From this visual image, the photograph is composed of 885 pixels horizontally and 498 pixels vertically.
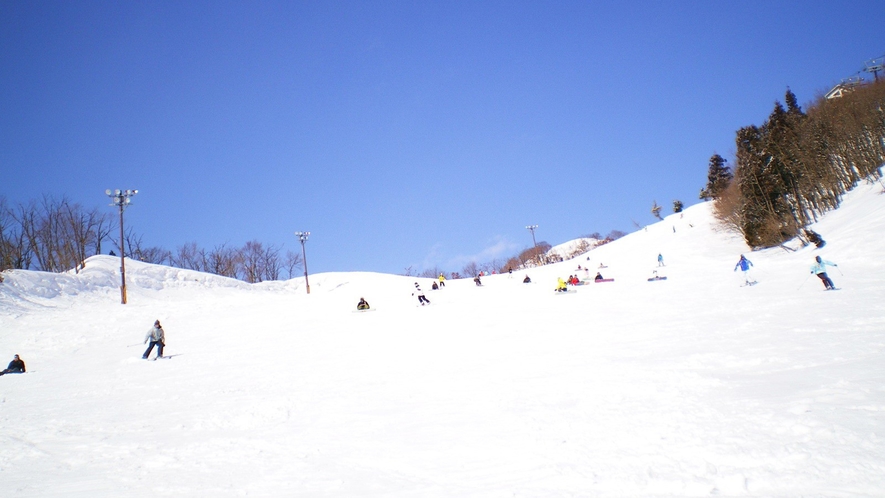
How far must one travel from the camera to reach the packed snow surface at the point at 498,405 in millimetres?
5031

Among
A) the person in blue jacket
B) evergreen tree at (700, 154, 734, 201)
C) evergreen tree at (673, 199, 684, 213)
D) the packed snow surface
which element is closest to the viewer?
the packed snow surface

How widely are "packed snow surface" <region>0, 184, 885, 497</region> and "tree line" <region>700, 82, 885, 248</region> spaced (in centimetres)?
2000

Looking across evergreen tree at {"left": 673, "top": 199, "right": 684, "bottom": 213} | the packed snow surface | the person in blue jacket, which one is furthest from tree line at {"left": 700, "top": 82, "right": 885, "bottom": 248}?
evergreen tree at {"left": 673, "top": 199, "right": 684, "bottom": 213}

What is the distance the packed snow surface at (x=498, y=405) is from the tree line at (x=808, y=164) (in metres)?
20.0

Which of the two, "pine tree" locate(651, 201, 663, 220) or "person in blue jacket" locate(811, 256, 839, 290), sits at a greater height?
"pine tree" locate(651, 201, 663, 220)

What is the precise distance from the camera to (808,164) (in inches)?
1499

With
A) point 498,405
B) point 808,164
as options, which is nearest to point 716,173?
point 808,164

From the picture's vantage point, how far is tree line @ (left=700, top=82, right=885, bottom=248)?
1439 inches

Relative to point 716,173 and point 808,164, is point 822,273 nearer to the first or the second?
point 808,164

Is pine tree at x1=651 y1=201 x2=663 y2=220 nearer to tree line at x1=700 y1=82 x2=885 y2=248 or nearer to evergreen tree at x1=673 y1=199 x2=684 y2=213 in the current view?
evergreen tree at x1=673 y1=199 x2=684 y2=213

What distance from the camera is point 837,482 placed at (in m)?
4.18

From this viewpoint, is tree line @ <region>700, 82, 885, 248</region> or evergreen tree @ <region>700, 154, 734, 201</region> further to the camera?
evergreen tree @ <region>700, 154, 734, 201</region>

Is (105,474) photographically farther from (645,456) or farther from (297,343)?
(297,343)

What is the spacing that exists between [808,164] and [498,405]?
42.3 metres
